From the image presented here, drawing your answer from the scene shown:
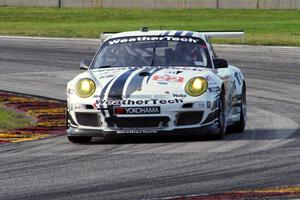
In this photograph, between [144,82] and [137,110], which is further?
[144,82]

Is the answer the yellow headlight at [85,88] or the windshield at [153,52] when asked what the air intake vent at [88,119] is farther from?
the windshield at [153,52]

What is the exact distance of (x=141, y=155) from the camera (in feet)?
37.9

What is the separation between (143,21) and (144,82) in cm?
3655

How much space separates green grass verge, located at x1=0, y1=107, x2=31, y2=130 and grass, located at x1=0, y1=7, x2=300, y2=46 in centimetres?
1817

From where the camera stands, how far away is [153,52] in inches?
545

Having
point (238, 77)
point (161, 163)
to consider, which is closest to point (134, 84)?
point (161, 163)

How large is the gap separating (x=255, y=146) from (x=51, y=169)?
8.56 feet

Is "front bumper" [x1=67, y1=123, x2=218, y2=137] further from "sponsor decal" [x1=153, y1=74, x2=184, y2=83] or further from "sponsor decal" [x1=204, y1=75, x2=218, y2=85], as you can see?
"sponsor decal" [x1=153, y1=74, x2=184, y2=83]

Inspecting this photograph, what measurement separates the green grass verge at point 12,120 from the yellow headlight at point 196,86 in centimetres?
305

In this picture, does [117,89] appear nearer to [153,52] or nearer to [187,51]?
[153,52]

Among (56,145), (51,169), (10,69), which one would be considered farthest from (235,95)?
(10,69)

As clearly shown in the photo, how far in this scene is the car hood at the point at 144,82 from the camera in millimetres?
12547

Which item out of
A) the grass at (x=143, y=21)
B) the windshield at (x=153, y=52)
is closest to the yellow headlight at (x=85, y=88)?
the windshield at (x=153, y=52)

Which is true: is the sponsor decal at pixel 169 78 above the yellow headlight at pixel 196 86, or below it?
above
